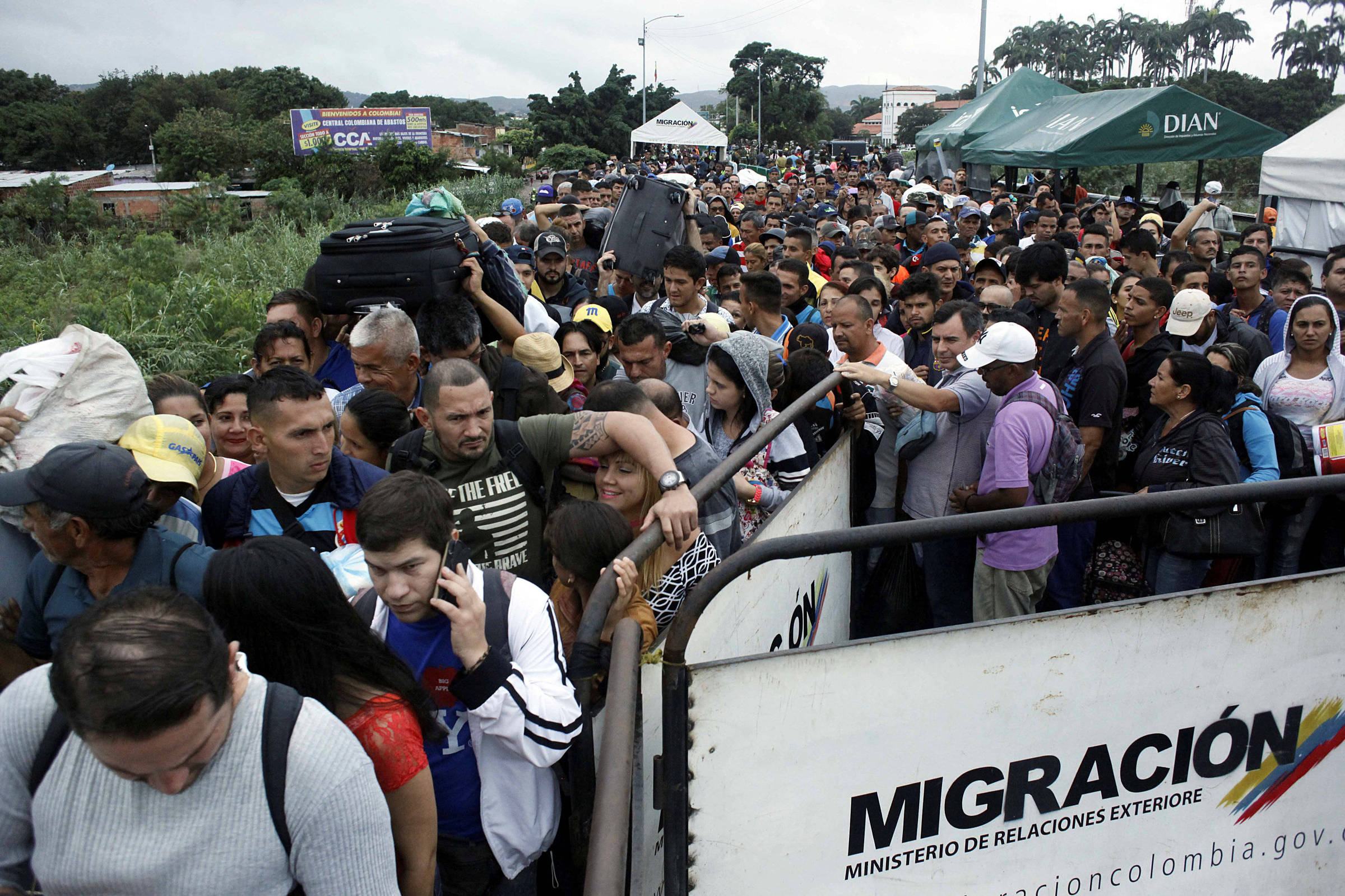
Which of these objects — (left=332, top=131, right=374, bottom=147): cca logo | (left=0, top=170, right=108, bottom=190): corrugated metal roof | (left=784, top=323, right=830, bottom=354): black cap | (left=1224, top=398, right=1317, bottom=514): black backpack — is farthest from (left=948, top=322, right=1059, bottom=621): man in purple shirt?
(left=332, top=131, right=374, bottom=147): cca logo

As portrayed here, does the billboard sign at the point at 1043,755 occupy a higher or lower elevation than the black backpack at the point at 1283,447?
lower

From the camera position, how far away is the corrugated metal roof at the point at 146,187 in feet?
128

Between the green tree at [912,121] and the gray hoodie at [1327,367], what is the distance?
78.4m

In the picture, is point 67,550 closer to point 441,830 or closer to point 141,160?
point 441,830

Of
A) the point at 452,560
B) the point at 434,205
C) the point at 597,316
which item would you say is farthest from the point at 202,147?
the point at 452,560

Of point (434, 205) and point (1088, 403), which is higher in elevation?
point (434, 205)

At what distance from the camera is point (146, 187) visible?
4309cm

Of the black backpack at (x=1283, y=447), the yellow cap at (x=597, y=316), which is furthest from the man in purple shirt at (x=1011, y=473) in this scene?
the yellow cap at (x=597, y=316)

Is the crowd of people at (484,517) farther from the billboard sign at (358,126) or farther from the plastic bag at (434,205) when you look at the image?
the billboard sign at (358,126)

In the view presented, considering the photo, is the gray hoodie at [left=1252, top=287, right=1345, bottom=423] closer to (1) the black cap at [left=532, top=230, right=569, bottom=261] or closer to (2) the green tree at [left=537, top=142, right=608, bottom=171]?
(1) the black cap at [left=532, top=230, right=569, bottom=261]

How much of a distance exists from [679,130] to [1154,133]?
2290 centimetres

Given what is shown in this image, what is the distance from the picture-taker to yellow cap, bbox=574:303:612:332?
16.2ft

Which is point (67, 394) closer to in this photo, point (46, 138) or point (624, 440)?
point (624, 440)

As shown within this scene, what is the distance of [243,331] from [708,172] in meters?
26.6
